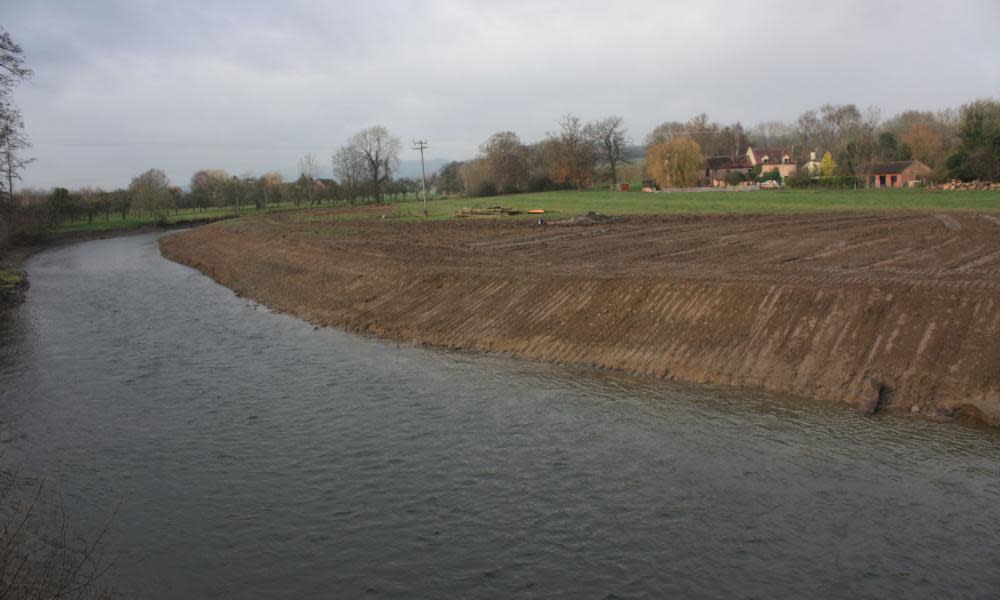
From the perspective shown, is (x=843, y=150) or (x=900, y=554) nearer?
(x=900, y=554)

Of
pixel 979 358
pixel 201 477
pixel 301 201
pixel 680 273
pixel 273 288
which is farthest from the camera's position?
pixel 301 201

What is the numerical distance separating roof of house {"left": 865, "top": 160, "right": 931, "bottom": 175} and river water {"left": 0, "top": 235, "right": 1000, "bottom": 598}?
81.5 m

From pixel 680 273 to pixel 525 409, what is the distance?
27.8ft

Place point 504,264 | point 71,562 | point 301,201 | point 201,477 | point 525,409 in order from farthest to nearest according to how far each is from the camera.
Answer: point 301,201, point 504,264, point 525,409, point 201,477, point 71,562

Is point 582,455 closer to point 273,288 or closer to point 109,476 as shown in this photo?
point 109,476

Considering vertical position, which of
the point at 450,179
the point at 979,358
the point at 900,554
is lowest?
the point at 900,554

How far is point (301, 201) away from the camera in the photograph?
4727 inches

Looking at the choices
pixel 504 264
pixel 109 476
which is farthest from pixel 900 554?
pixel 504 264

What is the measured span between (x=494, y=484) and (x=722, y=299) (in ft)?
29.9

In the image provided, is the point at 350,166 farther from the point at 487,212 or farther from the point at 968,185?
the point at 968,185

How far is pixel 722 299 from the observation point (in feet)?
57.6

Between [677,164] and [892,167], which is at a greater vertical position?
[677,164]

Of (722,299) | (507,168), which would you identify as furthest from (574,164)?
(722,299)

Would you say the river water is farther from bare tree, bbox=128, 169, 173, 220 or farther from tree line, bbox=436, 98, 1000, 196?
bare tree, bbox=128, 169, 173, 220
